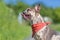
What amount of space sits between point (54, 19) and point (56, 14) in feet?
0.33

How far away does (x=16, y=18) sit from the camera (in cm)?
481

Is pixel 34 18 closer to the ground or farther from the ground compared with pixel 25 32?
farther from the ground

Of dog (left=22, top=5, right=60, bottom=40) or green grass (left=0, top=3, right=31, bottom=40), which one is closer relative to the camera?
dog (left=22, top=5, right=60, bottom=40)

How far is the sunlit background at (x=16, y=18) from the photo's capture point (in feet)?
15.6

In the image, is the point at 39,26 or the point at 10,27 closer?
the point at 39,26

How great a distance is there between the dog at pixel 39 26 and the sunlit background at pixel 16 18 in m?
0.57

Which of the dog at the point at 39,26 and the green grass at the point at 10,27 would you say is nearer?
the dog at the point at 39,26

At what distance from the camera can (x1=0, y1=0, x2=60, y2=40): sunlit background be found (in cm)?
476

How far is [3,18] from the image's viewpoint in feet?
15.7

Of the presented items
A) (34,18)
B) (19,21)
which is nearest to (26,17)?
(34,18)

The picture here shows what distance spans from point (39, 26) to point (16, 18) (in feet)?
2.64

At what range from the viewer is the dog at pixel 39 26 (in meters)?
4.09

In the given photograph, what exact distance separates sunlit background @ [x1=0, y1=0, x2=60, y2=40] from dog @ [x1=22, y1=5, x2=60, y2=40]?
575 millimetres

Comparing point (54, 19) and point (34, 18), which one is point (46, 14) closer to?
point (54, 19)
